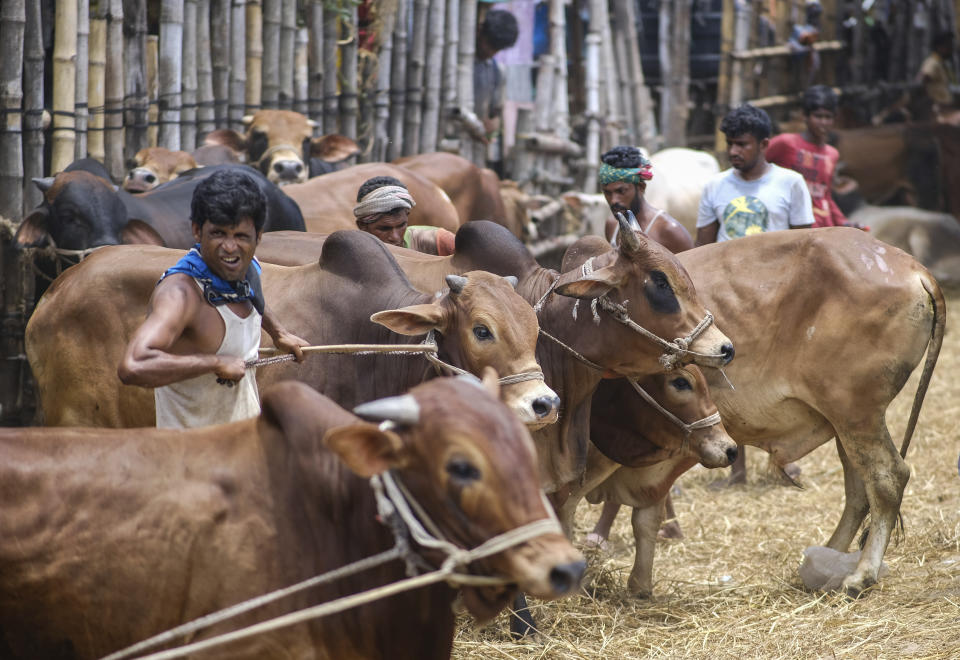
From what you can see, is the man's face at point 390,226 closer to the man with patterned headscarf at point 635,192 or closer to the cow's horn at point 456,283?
the man with patterned headscarf at point 635,192

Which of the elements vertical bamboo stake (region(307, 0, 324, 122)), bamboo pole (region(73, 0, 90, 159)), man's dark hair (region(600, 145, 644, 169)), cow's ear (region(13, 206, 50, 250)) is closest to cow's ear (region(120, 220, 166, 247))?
cow's ear (region(13, 206, 50, 250))

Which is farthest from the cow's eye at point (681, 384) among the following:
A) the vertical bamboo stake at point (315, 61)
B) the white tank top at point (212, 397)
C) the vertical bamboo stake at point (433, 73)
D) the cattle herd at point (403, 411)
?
the vertical bamboo stake at point (433, 73)

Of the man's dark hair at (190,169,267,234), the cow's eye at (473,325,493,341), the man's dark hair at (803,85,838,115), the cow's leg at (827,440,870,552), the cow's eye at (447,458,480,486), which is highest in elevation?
the man's dark hair at (803,85,838,115)

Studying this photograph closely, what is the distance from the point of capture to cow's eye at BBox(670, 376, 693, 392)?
16.3 ft

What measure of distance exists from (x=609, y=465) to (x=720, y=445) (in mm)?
613

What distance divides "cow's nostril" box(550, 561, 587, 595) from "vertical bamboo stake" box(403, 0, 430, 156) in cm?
701

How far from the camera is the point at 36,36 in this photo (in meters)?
6.43

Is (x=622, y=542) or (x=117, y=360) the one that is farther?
(x=622, y=542)

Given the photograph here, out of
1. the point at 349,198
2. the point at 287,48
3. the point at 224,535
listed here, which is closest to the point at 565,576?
the point at 224,535

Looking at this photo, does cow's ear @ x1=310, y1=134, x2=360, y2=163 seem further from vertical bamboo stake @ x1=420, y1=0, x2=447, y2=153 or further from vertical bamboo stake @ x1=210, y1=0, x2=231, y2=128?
vertical bamboo stake @ x1=420, y1=0, x2=447, y2=153

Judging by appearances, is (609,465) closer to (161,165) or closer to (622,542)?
(622,542)

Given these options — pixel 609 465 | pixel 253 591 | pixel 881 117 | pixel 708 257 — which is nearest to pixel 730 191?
pixel 708 257

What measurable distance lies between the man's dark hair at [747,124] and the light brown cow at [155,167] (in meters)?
3.06

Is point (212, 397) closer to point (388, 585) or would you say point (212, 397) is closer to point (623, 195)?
point (388, 585)
